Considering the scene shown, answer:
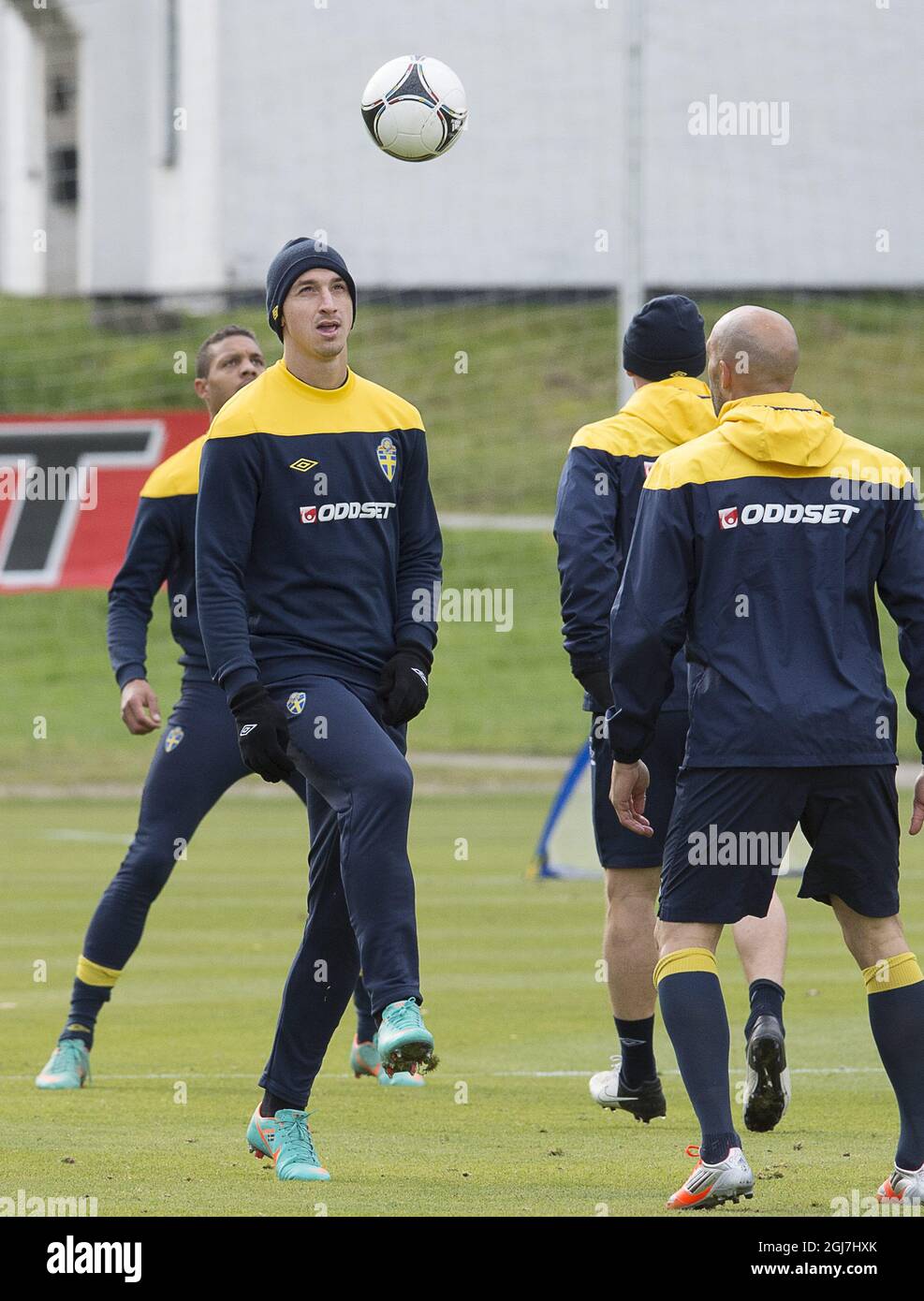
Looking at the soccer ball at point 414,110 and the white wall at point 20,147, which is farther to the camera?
the white wall at point 20,147

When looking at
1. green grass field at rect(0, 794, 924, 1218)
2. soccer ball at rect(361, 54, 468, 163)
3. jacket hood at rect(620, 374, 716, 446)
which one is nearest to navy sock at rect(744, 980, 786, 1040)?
green grass field at rect(0, 794, 924, 1218)

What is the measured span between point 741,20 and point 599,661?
3109 cm

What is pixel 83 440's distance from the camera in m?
24.2

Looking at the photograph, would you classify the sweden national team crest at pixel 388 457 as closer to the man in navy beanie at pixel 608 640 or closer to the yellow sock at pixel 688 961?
the man in navy beanie at pixel 608 640

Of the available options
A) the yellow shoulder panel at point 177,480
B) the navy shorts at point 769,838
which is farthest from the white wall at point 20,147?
the navy shorts at point 769,838

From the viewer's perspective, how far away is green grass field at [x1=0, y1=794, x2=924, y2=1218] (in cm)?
594

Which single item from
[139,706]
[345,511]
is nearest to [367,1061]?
[139,706]

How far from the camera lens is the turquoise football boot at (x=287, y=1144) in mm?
6051

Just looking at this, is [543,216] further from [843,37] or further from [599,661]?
[599,661]

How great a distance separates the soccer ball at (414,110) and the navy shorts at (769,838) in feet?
11.5

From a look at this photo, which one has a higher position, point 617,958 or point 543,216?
point 543,216

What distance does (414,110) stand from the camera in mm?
8586

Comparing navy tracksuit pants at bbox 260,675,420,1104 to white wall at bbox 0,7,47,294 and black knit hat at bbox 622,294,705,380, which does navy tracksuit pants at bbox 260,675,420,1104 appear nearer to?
black knit hat at bbox 622,294,705,380
